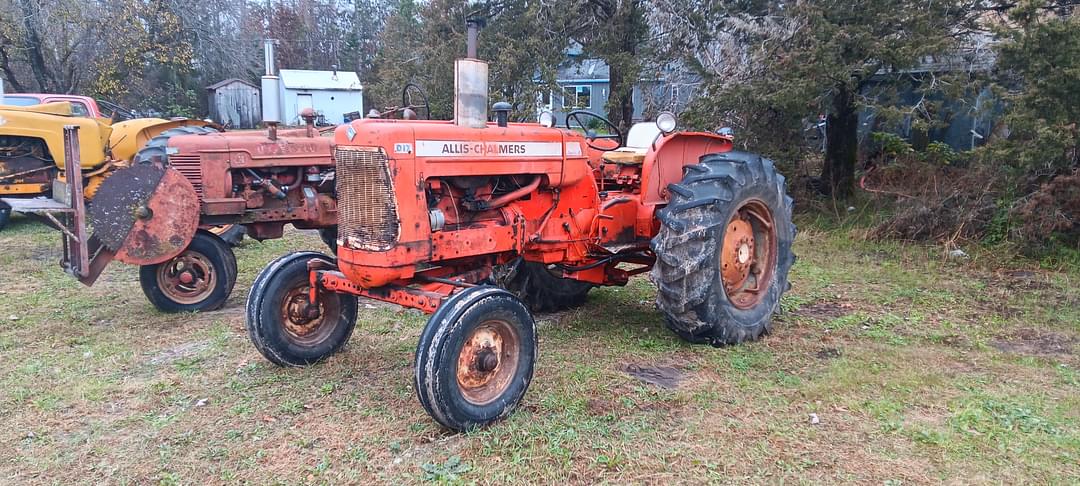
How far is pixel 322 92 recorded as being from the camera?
94.8 ft

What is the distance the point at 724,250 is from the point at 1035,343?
2.29 m

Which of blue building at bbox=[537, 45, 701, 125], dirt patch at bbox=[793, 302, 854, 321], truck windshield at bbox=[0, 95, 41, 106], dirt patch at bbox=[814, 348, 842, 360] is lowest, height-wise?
dirt patch at bbox=[814, 348, 842, 360]

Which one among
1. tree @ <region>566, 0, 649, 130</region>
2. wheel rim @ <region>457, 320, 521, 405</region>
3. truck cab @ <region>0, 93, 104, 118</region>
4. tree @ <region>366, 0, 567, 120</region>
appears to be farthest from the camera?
tree @ <region>366, 0, 567, 120</region>

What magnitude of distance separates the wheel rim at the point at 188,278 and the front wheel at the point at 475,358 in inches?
133

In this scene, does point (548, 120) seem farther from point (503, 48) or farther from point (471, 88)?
point (503, 48)

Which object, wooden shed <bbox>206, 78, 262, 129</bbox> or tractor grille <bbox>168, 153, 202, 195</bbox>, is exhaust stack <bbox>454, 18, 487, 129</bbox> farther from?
wooden shed <bbox>206, 78, 262, 129</bbox>

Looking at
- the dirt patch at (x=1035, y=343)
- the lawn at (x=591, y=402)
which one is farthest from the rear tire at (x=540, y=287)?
the dirt patch at (x=1035, y=343)

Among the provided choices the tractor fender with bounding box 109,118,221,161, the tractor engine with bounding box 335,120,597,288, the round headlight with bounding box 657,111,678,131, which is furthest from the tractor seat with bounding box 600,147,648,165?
the tractor fender with bounding box 109,118,221,161

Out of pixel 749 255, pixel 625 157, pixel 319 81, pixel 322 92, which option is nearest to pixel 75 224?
pixel 625 157

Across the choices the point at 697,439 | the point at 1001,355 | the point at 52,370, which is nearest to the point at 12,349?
the point at 52,370

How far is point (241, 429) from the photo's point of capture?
12.0ft

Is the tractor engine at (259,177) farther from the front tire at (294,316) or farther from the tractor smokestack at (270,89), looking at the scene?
the front tire at (294,316)

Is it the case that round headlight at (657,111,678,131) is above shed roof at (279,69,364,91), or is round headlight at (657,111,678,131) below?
below

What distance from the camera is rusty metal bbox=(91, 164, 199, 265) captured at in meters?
5.43
